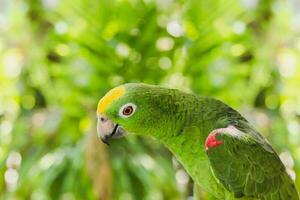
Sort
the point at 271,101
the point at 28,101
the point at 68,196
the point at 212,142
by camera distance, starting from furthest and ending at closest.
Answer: the point at 28,101
the point at 271,101
the point at 68,196
the point at 212,142

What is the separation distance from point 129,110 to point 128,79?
0.68m

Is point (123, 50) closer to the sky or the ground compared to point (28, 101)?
closer to the sky

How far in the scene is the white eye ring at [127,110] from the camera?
773 millimetres

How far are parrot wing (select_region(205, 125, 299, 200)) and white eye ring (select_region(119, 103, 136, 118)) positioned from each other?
14 centimetres

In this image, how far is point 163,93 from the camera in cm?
80

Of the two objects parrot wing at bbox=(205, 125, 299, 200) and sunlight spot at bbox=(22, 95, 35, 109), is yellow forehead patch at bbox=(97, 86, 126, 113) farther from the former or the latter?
sunlight spot at bbox=(22, 95, 35, 109)

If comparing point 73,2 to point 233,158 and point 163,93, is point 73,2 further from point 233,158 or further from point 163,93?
point 233,158

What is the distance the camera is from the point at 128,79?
57.5 inches

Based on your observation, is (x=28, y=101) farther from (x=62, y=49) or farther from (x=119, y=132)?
(x=119, y=132)

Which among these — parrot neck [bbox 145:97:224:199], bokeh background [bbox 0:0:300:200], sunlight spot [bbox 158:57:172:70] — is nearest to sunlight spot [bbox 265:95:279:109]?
bokeh background [bbox 0:0:300:200]

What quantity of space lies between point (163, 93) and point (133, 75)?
2.20 feet

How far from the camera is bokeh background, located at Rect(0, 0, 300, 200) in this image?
147cm

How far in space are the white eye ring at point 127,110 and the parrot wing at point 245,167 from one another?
0.45 feet

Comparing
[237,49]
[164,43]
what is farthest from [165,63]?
[237,49]
